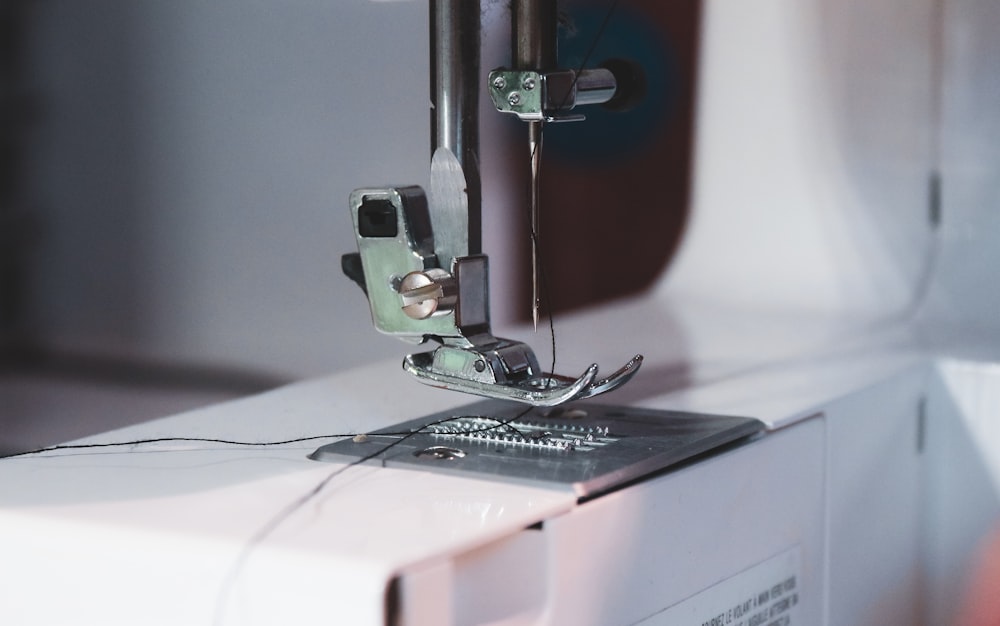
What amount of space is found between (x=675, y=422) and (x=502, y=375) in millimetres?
153

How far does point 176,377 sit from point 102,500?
2.86 feet

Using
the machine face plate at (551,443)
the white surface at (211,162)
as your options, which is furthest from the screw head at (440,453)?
the white surface at (211,162)

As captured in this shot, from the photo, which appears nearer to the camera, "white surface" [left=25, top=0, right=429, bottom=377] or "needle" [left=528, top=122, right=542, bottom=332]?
"needle" [left=528, top=122, right=542, bottom=332]

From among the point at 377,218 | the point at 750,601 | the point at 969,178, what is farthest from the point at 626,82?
the point at 969,178

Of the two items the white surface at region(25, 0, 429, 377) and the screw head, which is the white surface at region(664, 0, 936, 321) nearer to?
the white surface at region(25, 0, 429, 377)

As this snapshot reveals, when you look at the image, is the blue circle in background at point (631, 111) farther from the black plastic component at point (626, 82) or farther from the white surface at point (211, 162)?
the black plastic component at point (626, 82)

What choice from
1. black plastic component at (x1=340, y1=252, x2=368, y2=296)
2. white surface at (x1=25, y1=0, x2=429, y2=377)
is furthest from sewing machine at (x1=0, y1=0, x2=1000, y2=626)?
white surface at (x1=25, y1=0, x2=429, y2=377)

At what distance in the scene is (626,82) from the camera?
0.84m

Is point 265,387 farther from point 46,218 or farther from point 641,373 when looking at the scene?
point 641,373

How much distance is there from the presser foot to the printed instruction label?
0.47 feet

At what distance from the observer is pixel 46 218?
1.43 m

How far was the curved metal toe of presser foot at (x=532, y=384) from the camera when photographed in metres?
0.76

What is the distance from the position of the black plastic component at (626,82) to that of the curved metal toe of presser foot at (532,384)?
0.17m

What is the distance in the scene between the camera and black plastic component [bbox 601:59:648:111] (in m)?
0.83
